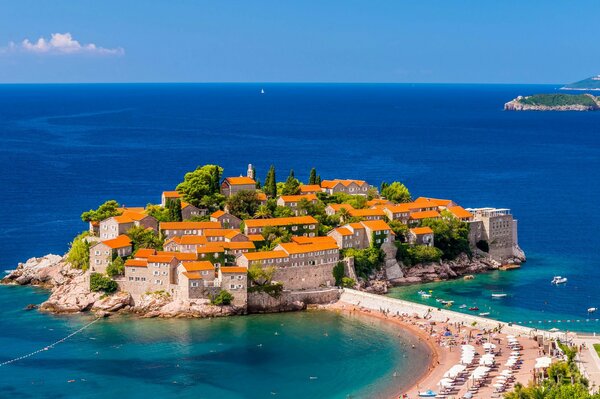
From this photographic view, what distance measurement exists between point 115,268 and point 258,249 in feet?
42.8

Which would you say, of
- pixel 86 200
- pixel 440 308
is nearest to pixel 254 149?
pixel 86 200

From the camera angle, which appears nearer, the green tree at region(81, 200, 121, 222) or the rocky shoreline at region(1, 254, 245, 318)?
the rocky shoreline at region(1, 254, 245, 318)

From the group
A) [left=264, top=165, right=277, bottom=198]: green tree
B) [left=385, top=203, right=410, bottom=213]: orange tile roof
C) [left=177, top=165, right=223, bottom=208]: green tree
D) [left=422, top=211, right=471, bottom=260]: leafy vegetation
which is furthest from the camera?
[left=264, top=165, right=277, bottom=198]: green tree

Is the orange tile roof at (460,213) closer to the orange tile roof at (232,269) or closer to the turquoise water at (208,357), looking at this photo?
the turquoise water at (208,357)

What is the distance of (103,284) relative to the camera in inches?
3159

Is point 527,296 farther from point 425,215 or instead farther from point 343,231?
point 343,231

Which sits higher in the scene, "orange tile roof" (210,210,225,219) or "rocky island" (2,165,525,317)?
"orange tile roof" (210,210,225,219)

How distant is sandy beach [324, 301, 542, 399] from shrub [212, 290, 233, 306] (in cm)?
887

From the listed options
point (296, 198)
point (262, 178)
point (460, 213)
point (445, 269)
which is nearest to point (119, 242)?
point (296, 198)

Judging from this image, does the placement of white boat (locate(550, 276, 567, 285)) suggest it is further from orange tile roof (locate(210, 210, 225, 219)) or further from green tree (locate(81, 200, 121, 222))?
green tree (locate(81, 200, 121, 222))

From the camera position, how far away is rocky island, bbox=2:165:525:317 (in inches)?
3118

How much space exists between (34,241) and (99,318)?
29757 mm

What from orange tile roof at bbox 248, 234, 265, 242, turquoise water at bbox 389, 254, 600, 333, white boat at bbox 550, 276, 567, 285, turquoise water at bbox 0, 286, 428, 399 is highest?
orange tile roof at bbox 248, 234, 265, 242

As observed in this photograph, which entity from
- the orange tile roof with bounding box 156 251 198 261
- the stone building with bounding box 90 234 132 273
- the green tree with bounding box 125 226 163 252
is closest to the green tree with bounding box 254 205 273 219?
the green tree with bounding box 125 226 163 252
